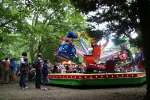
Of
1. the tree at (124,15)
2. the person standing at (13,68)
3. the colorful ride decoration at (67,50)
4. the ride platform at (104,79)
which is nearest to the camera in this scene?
the tree at (124,15)

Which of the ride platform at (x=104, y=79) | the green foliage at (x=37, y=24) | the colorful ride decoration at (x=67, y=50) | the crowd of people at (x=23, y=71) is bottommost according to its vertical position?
the ride platform at (x=104, y=79)

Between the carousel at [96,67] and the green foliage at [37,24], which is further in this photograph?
the green foliage at [37,24]

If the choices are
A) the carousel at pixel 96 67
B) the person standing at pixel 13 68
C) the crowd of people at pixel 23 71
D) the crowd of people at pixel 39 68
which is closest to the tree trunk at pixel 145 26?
the crowd of people at pixel 39 68

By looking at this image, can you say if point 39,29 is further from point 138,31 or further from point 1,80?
point 138,31

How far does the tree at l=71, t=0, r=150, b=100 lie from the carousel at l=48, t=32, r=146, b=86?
3.31 metres

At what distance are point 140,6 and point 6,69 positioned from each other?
1608cm

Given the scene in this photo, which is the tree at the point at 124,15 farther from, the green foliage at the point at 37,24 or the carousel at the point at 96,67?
the green foliage at the point at 37,24

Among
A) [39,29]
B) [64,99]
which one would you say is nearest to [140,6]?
[64,99]

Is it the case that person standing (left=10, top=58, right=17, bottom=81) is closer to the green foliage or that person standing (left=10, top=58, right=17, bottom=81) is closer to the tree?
the green foliage

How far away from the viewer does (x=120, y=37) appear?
1872 centimetres

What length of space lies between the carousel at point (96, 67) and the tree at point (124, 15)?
10.9ft

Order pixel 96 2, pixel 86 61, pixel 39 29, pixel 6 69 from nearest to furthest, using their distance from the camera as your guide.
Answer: pixel 96 2, pixel 86 61, pixel 6 69, pixel 39 29

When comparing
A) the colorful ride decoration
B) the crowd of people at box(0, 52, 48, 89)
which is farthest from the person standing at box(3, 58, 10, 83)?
the colorful ride decoration

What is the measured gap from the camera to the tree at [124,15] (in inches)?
636
